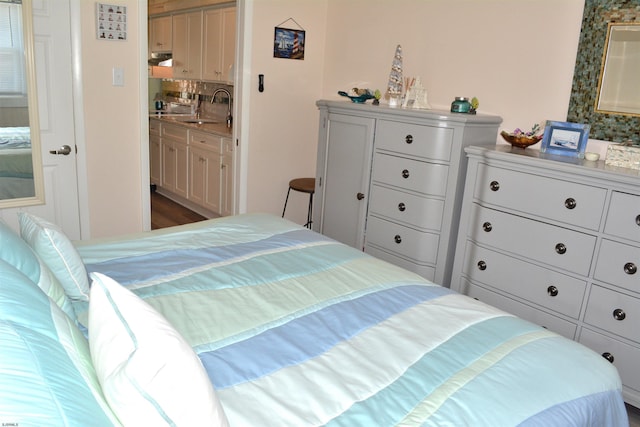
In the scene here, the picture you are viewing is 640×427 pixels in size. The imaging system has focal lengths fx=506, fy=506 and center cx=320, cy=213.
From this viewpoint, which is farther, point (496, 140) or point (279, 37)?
point (279, 37)

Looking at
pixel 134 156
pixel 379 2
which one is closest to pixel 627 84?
pixel 379 2

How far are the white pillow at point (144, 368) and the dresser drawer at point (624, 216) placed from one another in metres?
2.07

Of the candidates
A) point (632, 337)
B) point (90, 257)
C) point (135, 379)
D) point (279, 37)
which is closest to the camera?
point (135, 379)

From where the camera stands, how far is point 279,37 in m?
4.12

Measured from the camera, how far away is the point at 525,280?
8.83 ft

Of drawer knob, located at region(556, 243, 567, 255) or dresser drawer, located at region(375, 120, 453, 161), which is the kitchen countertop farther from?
drawer knob, located at region(556, 243, 567, 255)

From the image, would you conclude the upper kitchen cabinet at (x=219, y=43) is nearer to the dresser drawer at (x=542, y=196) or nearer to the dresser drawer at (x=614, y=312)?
the dresser drawer at (x=542, y=196)

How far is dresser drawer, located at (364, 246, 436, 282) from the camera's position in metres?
3.22

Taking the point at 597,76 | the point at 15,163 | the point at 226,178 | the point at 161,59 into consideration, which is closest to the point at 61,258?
the point at 15,163

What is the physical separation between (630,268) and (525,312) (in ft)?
1.92

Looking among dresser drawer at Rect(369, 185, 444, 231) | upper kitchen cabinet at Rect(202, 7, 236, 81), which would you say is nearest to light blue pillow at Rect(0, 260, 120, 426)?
dresser drawer at Rect(369, 185, 444, 231)

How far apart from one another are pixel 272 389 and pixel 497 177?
2.00 m

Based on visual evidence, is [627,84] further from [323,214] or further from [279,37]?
[279,37]

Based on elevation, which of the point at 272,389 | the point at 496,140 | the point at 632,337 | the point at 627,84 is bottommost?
the point at 632,337
